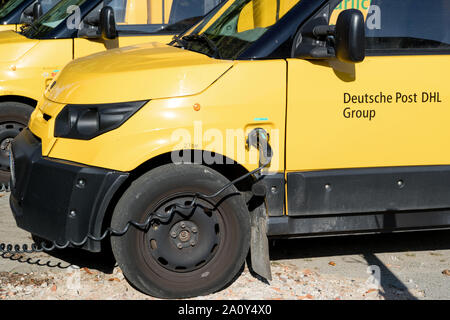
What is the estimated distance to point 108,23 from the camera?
6.37 meters

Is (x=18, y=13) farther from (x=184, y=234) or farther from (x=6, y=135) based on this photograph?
(x=184, y=234)

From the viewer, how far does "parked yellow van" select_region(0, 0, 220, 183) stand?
650 centimetres

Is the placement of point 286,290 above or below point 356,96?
below

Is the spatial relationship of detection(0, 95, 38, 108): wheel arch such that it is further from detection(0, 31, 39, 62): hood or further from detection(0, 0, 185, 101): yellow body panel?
detection(0, 31, 39, 62): hood

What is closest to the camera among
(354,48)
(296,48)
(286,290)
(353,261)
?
(354,48)

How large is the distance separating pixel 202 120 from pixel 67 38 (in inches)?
126

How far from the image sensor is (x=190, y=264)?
13.7ft

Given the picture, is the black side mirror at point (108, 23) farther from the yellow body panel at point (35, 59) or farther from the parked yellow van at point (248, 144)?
the parked yellow van at point (248, 144)

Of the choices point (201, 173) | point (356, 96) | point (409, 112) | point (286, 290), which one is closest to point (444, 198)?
point (409, 112)

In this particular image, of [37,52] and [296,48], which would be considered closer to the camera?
[296,48]

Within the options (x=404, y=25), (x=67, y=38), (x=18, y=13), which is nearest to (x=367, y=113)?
(x=404, y=25)
